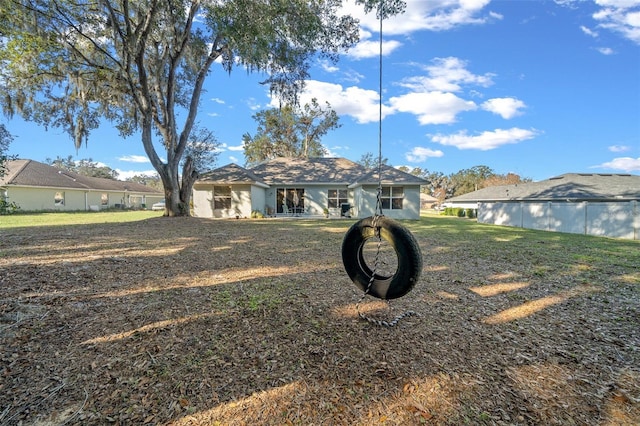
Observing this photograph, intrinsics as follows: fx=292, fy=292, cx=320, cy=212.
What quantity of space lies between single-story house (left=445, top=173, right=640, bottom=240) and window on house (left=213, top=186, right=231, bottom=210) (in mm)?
16221

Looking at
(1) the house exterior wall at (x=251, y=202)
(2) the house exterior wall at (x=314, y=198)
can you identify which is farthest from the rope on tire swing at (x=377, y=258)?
(2) the house exterior wall at (x=314, y=198)

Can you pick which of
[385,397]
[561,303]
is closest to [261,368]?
[385,397]

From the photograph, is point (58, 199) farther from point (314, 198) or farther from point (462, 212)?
point (462, 212)

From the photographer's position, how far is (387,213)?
17219 mm

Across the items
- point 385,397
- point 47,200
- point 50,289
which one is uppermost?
point 47,200

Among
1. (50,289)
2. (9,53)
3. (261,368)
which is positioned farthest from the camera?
(9,53)

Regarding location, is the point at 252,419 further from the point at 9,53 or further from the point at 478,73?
the point at 478,73

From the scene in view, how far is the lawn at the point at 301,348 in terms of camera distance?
1986 millimetres

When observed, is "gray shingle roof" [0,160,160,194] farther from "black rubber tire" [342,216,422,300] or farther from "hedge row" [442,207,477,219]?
"hedge row" [442,207,477,219]

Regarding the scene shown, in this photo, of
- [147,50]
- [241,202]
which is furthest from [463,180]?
[147,50]

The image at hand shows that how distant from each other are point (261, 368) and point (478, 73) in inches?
730

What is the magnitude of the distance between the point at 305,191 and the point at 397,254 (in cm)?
1710

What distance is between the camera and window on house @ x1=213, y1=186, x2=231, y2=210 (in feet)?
57.7

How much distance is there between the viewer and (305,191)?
64.8 ft
